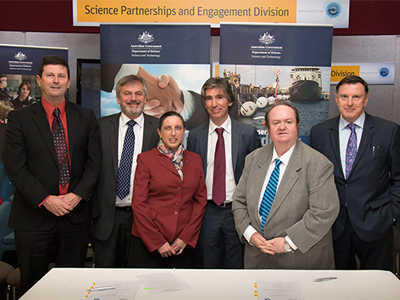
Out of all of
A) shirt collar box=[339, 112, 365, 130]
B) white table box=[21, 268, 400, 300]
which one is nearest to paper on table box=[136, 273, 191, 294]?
white table box=[21, 268, 400, 300]

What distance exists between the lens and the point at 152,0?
11.6ft

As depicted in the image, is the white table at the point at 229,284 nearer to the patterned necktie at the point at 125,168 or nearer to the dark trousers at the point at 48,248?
the dark trousers at the point at 48,248

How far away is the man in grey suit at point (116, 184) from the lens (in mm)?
2650

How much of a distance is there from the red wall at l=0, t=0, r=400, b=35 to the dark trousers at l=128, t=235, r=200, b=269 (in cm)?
278

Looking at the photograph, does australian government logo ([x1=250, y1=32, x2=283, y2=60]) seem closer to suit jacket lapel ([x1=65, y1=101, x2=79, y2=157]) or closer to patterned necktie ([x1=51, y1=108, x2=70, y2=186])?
suit jacket lapel ([x1=65, y1=101, x2=79, y2=157])

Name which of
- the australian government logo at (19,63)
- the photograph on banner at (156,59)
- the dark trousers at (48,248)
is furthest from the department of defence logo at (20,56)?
the dark trousers at (48,248)

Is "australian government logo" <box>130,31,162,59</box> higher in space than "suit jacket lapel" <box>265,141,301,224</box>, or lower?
higher

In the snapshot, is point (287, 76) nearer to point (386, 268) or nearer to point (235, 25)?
point (235, 25)

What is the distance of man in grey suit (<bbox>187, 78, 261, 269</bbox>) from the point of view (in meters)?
2.68

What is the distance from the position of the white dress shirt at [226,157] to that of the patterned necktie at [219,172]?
1.5 inches

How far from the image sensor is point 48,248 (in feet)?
7.97

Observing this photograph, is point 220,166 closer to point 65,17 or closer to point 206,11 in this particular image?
point 206,11

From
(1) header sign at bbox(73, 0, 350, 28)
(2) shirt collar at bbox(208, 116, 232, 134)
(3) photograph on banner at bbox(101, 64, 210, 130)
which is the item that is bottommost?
(2) shirt collar at bbox(208, 116, 232, 134)

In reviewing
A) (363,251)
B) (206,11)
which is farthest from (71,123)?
(363,251)
